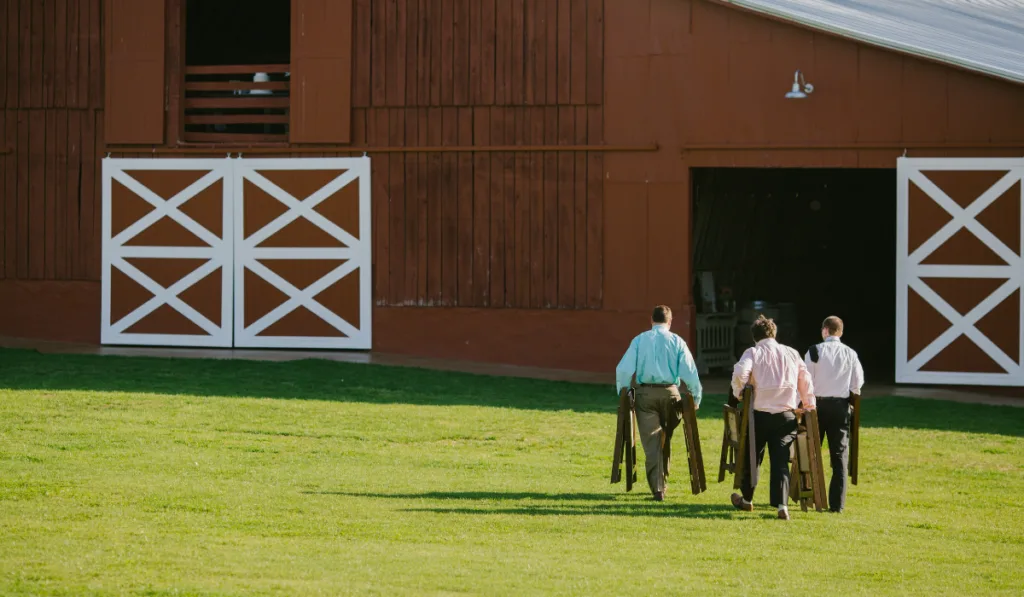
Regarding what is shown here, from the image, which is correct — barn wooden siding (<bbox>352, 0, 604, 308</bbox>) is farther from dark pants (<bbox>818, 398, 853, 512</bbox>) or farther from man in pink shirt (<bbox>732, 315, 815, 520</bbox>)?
man in pink shirt (<bbox>732, 315, 815, 520</bbox>)

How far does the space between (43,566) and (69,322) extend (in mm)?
13874

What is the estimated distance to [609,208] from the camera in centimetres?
1994

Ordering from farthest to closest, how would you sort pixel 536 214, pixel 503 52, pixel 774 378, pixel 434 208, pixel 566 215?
pixel 434 208 < pixel 503 52 < pixel 536 214 < pixel 566 215 < pixel 774 378

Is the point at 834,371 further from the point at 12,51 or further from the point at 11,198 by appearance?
the point at 12,51

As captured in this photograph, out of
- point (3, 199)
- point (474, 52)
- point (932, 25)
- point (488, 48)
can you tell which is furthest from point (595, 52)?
point (3, 199)

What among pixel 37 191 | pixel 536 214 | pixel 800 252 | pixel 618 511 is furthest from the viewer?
pixel 800 252

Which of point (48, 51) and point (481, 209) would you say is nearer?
point (481, 209)

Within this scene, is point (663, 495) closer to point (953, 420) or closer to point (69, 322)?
point (953, 420)

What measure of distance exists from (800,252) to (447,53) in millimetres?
8236

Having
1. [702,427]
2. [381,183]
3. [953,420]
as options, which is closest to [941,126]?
[953,420]

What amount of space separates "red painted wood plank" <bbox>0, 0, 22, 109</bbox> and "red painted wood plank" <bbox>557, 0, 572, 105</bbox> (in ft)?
26.0

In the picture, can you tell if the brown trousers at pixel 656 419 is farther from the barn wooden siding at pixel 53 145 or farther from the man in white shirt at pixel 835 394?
the barn wooden siding at pixel 53 145

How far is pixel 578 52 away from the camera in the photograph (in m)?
20.0

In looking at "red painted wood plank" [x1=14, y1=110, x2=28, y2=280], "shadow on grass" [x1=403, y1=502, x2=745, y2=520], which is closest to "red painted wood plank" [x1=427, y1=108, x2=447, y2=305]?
"red painted wood plank" [x1=14, y1=110, x2=28, y2=280]
